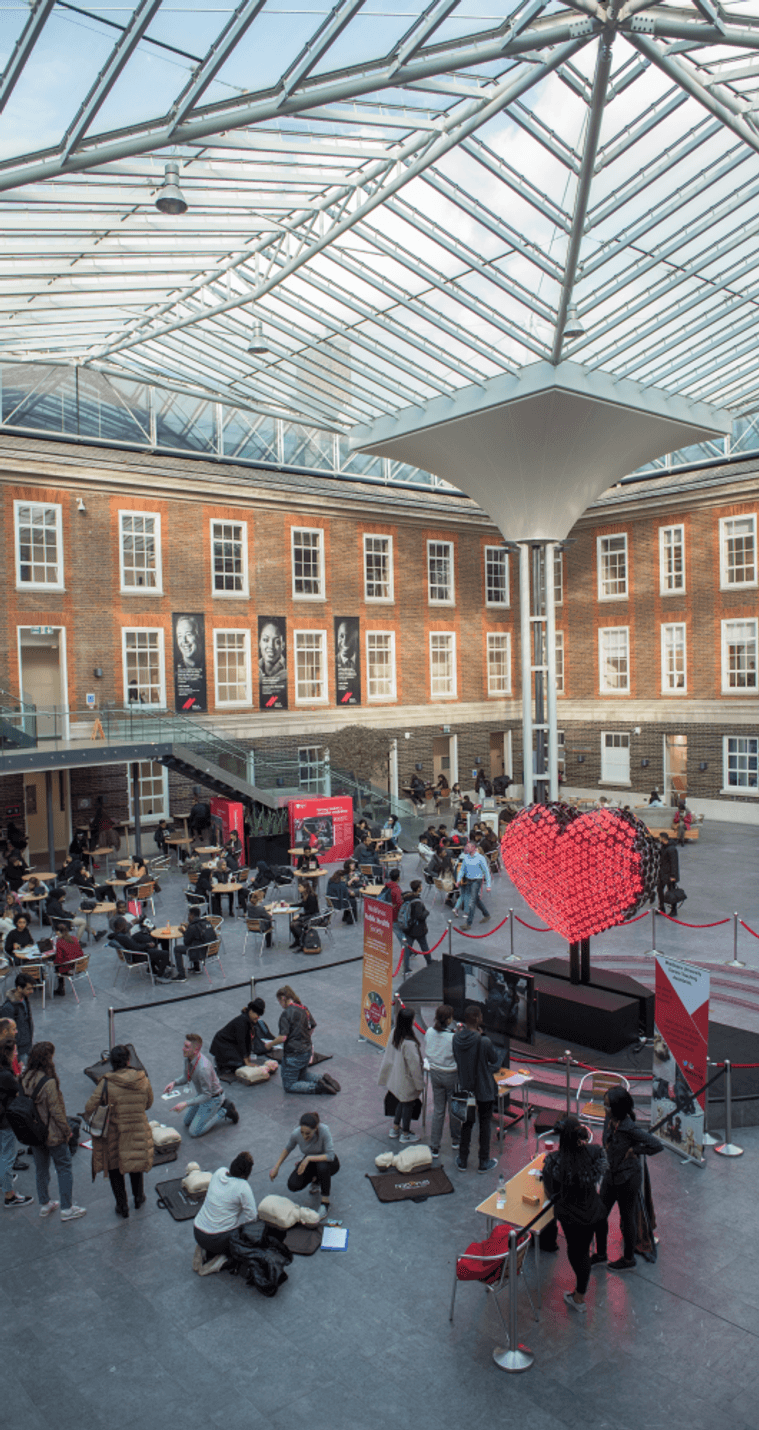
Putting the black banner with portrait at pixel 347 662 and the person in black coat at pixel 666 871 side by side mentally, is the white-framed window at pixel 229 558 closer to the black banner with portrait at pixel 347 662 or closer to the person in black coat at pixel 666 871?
the black banner with portrait at pixel 347 662

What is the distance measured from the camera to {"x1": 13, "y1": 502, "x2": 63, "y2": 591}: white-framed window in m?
24.4

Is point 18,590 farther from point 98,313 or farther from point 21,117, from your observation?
point 21,117

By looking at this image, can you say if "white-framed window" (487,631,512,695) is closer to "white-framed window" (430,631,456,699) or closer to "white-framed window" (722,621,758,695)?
"white-framed window" (430,631,456,699)

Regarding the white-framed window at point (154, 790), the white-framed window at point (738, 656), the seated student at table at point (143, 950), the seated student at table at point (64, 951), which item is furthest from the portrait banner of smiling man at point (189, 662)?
the white-framed window at point (738, 656)

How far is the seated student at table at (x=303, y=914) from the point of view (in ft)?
53.8

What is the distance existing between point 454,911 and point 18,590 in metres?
13.7

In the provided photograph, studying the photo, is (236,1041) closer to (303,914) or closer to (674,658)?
(303,914)

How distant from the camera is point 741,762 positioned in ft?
103

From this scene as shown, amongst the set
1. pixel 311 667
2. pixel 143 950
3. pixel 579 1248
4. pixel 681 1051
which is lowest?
pixel 143 950

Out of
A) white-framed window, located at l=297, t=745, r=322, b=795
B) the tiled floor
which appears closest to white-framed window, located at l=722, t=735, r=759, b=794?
white-framed window, located at l=297, t=745, r=322, b=795

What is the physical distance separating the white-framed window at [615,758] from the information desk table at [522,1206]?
28245 mm

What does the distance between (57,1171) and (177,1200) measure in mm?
1053

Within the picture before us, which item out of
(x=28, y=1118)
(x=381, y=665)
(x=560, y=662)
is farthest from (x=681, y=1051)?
(x=560, y=662)

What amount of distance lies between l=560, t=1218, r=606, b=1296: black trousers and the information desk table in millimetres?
269
